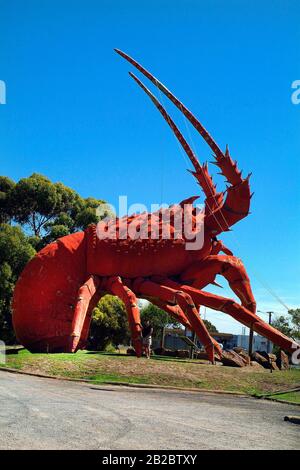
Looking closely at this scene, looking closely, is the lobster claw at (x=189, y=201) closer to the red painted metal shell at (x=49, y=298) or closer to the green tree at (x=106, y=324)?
the red painted metal shell at (x=49, y=298)

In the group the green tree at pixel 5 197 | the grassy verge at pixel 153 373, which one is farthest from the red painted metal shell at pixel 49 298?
the green tree at pixel 5 197

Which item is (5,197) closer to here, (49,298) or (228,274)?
(49,298)

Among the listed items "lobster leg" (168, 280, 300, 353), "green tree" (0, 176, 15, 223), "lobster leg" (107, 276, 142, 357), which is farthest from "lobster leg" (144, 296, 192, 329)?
"green tree" (0, 176, 15, 223)

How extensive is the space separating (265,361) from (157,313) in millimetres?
34948

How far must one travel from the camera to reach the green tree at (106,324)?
3569 cm

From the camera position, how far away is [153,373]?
46.4 ft

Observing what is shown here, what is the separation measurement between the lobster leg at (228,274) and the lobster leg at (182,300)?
1.18m

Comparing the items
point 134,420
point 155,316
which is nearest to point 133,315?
point 134,420

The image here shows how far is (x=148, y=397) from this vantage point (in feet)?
35.2

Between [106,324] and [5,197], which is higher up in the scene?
[5,197]

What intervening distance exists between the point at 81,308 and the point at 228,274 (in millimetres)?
6097

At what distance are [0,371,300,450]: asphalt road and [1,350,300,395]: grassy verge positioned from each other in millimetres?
1627
